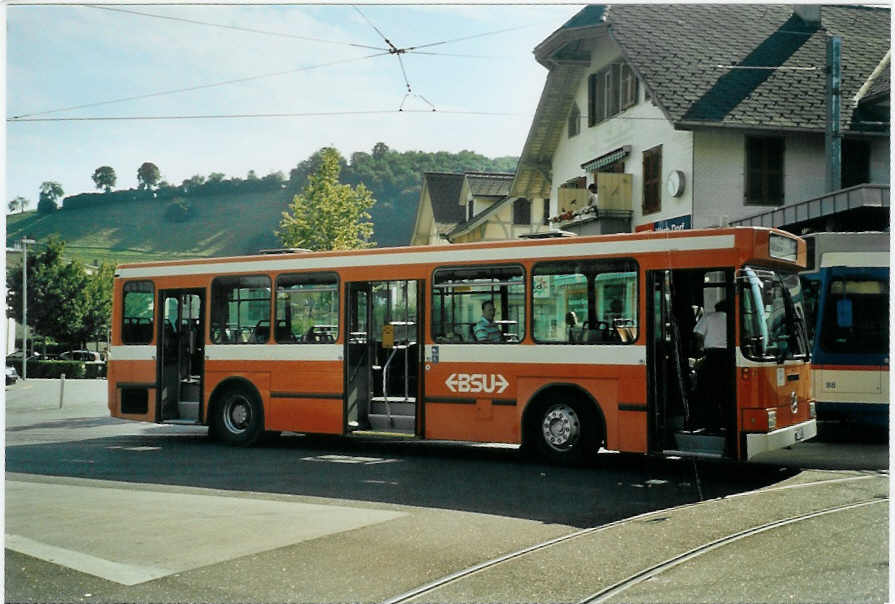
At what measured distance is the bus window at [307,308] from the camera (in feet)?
41.7

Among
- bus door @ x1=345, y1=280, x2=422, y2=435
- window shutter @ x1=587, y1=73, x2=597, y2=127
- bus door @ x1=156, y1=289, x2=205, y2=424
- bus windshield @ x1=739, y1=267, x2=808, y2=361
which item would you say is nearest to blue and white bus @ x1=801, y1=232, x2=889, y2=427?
bus windshield @ x1=739, y1=267, x2=808, y2=361

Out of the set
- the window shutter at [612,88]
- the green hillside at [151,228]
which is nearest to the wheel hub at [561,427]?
the green hillside at [151,228]

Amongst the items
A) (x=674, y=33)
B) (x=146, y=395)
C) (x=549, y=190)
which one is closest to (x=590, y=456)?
(x=146, y=395)

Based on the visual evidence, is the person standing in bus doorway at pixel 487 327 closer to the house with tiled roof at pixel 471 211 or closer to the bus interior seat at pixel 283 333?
the bus interior seat at pixel 283 333

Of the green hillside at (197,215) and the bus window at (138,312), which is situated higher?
the green hillside at (197,215)

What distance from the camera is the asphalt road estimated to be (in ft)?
18.7

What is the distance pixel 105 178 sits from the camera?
9.07 m

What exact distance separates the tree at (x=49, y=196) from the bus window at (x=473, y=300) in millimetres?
4747

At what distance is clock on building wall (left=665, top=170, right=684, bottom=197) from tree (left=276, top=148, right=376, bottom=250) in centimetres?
690

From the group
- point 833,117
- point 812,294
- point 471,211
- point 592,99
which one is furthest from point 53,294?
point 471,211

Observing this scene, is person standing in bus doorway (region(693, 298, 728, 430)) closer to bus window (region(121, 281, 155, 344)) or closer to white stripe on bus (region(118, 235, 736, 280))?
white stripe on bus (region(118, 235, 736, 280))

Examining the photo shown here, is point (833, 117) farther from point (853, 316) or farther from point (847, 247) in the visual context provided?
point (853, 316)

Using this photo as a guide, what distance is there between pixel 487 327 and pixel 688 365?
2508mm

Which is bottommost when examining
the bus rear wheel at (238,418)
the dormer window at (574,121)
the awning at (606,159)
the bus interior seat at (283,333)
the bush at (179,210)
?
the bus rear wheel at (238,418)
